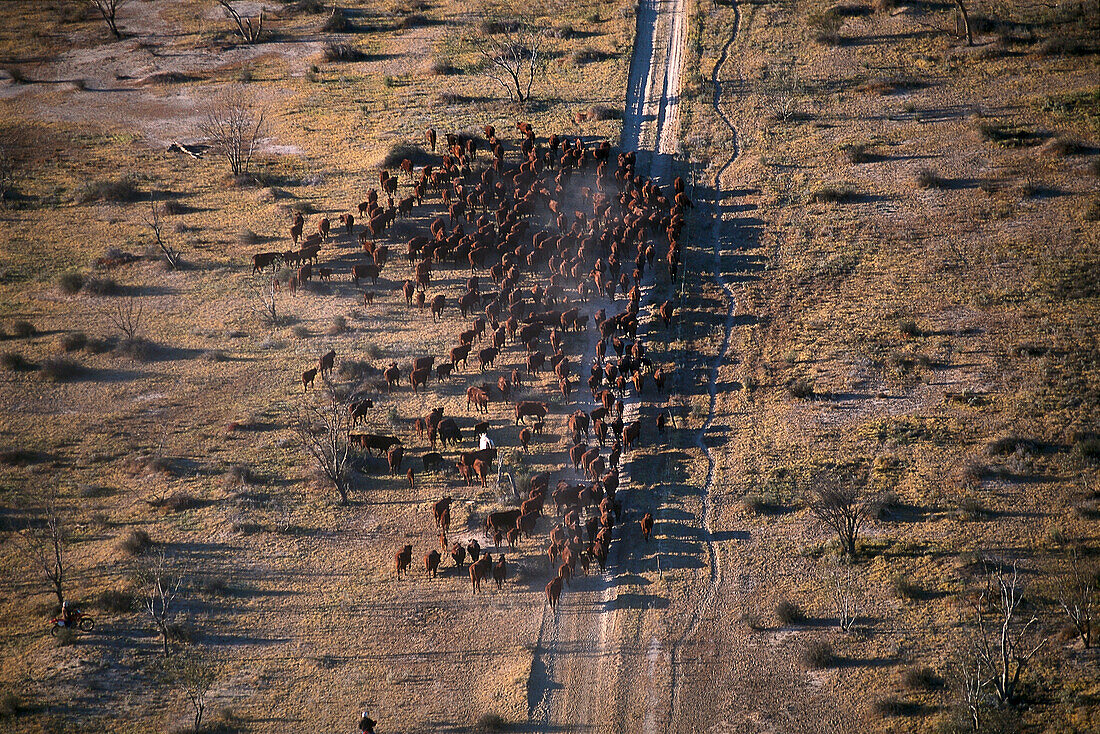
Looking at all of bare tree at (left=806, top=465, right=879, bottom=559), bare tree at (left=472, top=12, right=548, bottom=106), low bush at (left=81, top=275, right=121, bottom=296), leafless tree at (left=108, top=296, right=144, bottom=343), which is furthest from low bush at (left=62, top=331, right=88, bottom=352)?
bare tree at (left=806, top=465, right=879, bottom=559)

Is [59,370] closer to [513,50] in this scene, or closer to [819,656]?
[819,656]

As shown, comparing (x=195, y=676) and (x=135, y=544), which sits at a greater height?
(x=135, y=544)

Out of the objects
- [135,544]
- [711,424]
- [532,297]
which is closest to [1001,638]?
[711,424]

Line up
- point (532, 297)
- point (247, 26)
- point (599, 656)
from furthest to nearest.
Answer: point (247, 26)
point (532, 297)
point (599, 656)

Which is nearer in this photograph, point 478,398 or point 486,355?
point 478,398

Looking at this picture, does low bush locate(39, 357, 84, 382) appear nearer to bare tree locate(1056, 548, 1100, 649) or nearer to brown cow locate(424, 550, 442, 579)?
brown cow locate(424, 550, 442, 579)

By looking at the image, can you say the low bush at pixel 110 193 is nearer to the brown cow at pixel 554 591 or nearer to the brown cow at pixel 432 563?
the brown cow at pixel 432 563

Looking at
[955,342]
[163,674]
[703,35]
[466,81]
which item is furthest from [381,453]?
[703,35]
